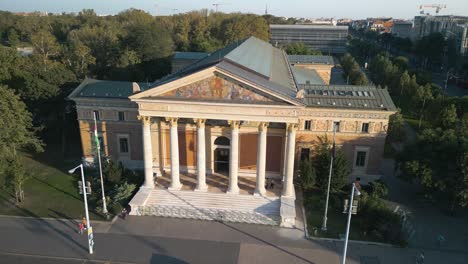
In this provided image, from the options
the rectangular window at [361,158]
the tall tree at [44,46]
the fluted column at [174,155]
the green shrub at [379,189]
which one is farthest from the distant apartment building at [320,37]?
the fluted column at [174,155]

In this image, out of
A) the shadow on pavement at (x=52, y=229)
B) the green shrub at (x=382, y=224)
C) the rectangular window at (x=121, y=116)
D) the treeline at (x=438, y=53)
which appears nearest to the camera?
the shadow on pavement at (x=52, y=229)

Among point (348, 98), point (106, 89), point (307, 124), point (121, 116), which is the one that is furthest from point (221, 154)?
point (106, 89)

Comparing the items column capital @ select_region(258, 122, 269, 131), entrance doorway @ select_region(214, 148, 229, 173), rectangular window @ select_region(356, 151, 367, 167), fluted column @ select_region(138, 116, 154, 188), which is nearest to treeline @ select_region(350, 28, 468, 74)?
rectangular window @ select_region(356, 151, 367, 167)

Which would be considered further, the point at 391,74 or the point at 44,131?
the point at 391,74

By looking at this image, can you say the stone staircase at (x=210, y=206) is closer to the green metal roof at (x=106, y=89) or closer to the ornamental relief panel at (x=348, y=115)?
the ornamental relief panel at (x=348, y=115)

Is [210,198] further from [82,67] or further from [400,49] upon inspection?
[400,49]

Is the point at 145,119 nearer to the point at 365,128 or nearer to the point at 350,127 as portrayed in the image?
the point at 350,127

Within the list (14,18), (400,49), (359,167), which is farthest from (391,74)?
(14,18)
